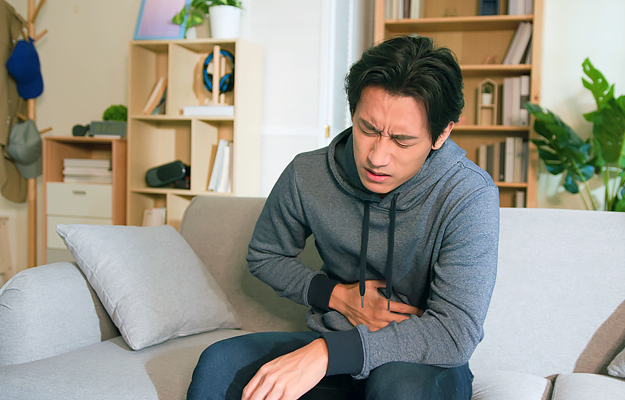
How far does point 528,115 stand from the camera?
10.4ft

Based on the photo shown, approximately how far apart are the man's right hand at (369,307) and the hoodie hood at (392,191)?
0.02 metres

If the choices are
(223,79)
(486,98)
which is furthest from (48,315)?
(486,98)

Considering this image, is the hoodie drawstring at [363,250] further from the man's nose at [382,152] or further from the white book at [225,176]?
the white book at [225,176]

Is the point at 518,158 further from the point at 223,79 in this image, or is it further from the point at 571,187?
the point at 223,79

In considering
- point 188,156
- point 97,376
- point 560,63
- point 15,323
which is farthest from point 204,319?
point 560,63

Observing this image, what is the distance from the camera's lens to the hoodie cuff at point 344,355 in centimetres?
88

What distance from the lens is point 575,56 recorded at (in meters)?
3.28

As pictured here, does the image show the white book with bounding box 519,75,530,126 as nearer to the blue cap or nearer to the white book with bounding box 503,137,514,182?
the white book with bounding box 503,137,514,182

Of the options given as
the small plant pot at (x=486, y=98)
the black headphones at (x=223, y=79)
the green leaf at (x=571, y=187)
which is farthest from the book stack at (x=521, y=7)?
the black headphones at (x=223, y=79)

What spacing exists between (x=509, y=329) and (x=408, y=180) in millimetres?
567

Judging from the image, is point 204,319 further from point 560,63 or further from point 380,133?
point 560,63

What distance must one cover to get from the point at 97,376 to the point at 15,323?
10.0 inches

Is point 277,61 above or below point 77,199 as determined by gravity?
above

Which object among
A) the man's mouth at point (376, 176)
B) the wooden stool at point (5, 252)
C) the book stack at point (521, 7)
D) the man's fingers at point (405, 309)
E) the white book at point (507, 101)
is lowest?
the wooden stool at point (5, 252)
